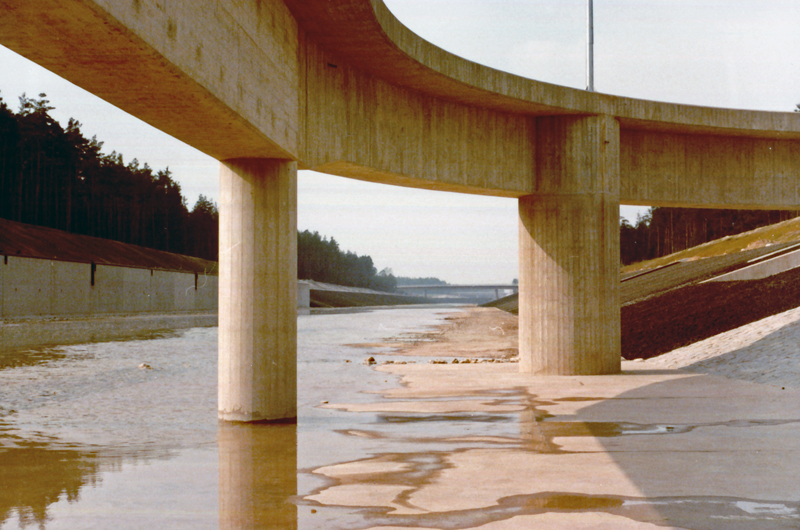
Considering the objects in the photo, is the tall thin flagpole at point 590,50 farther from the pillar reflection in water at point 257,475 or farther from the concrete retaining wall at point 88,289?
the concrete retaining wall at point 88,289

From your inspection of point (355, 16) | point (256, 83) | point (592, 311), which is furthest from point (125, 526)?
point (592, 311)

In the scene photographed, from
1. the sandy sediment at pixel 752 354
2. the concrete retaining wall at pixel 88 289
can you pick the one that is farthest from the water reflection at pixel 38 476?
the concrete retaining wall at pixel 88 289

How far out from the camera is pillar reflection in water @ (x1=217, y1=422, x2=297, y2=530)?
6840 mm

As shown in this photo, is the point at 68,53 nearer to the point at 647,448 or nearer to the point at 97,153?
the point at 647,448

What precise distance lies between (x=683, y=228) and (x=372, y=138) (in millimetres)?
137984

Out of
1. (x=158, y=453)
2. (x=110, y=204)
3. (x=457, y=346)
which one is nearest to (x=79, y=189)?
(x=110, y=204)

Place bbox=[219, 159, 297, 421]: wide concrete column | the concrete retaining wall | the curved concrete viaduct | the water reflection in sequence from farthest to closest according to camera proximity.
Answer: the concrete retaining wall
bbox=[219, 159, 297, 421]: wide concrete column
the curved concrete viaduct
the water reflection

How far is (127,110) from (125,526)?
14.3 ft

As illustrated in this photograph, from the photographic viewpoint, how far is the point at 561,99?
17984mm

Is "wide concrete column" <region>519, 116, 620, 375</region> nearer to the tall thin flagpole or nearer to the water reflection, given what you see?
the tall thin flagpole

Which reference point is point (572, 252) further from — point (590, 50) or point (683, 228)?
point (683, 228)

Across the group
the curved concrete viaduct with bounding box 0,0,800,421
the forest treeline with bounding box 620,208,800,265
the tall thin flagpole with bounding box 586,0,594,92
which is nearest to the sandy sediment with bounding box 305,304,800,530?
the curved concrete viaduct with bounding box 0,0,800,421

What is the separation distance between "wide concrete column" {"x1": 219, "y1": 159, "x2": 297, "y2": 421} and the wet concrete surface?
0.55 m

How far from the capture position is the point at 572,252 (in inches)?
706
